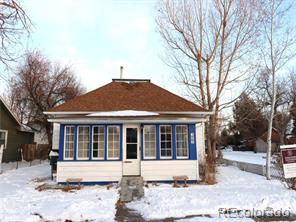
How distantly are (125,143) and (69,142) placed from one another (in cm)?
250

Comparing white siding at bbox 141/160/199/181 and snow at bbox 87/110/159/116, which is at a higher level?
snow at bbox 87/110/159/116

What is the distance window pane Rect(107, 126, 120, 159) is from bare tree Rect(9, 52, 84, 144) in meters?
16.5

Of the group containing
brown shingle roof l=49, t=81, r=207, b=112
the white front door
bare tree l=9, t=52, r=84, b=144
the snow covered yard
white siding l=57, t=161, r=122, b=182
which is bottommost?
the snow covered yard

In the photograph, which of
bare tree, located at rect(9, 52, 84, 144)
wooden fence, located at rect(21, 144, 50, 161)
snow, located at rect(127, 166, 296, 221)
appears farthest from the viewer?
bare tree, located at rect(9, 52, 84, 144)

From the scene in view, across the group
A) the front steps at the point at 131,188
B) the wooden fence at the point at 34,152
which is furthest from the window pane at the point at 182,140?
the wooden fence at the point at 34,152

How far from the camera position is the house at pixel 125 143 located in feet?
35.7

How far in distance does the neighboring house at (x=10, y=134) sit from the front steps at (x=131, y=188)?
13.0 metres

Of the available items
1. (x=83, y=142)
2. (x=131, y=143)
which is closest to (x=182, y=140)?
(x=131, y=143)

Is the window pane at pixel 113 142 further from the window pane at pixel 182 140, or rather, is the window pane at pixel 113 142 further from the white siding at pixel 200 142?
the white siding at pixel 200 142

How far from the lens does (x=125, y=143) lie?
1127 centimetres

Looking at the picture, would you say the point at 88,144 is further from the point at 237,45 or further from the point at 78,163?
the point at 237,45

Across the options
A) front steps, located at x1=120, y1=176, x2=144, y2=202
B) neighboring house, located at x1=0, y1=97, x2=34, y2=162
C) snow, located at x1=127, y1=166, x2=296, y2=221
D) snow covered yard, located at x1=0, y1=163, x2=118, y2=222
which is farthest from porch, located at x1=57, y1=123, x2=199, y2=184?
neighboring house, located at x1=0, y1=97, x2=34, y2=162

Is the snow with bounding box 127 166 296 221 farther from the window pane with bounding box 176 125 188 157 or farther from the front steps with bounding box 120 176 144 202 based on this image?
the window pane with bounding box 176 125 188 157

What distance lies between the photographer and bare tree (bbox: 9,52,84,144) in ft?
86.0
